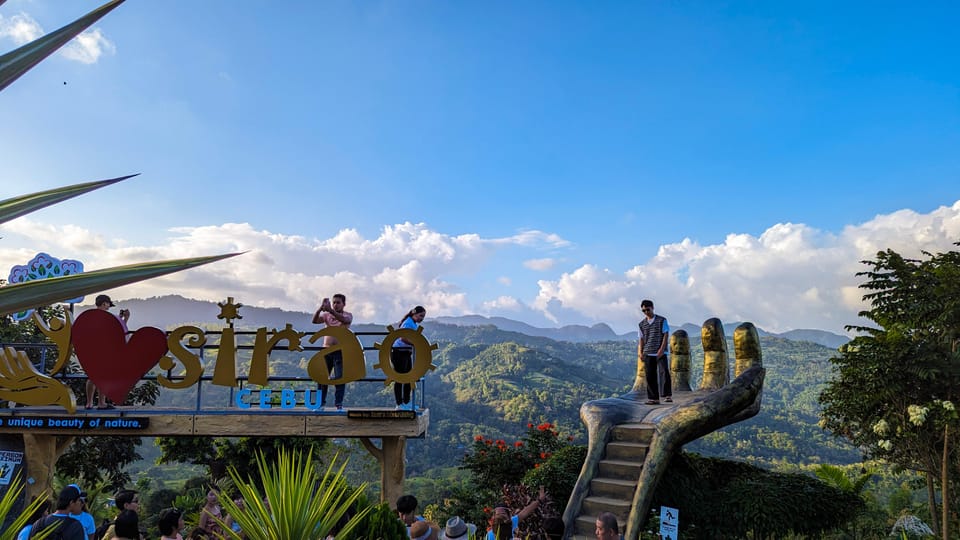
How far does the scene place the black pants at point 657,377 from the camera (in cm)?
1116

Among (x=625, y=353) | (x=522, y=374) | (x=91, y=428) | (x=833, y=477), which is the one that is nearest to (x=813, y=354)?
(x=625, y=353)

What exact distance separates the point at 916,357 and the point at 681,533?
579 cm

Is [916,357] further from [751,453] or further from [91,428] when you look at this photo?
[751,453]

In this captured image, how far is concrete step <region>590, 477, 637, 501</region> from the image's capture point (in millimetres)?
9266

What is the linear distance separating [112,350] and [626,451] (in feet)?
29.3

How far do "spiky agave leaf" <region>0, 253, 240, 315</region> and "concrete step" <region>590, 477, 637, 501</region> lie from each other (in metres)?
9.13

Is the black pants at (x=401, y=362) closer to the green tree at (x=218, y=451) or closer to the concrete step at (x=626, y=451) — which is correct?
the concrete step at (x=626, y=451)

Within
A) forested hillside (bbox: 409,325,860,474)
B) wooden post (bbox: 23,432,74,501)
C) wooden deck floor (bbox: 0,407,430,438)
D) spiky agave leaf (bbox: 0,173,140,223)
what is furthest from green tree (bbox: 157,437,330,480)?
forested hillside (bbox: 409,325,860,474)

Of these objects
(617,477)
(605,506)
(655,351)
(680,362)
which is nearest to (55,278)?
(605,506)

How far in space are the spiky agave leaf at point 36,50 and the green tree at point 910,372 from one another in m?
13.2

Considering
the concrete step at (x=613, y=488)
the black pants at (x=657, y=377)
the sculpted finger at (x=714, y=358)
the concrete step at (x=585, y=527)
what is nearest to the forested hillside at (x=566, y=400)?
the sculpted finger at (x=714, y=358)

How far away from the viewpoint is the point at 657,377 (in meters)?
11.5

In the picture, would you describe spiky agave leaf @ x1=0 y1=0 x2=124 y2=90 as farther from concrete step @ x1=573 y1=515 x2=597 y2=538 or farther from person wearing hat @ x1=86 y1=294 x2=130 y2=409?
person wearing hat @ x1=86 y1=294 x2=130 y2=409

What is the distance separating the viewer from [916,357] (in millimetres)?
11586
